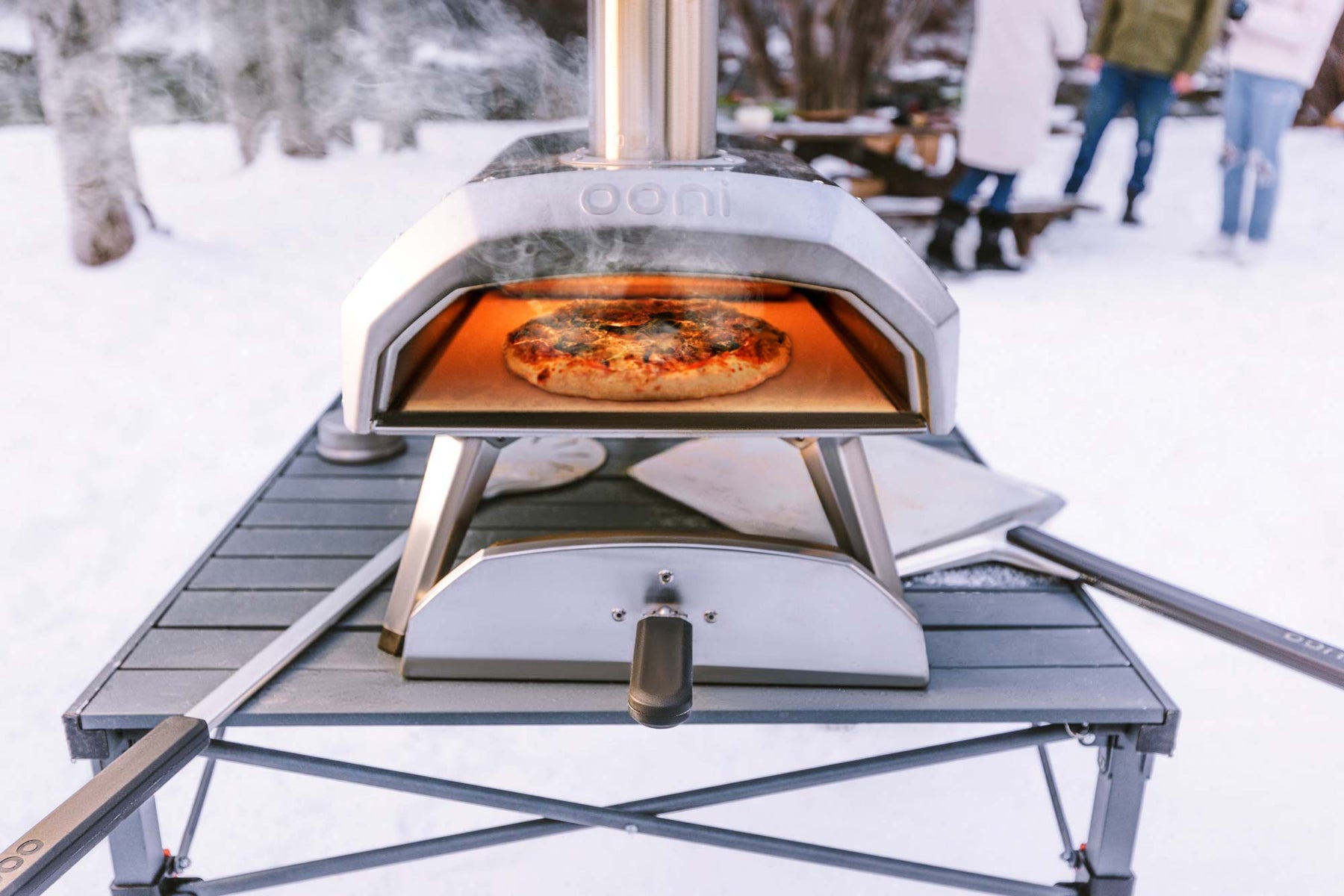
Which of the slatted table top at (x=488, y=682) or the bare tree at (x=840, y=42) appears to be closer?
the slatted table top at (x=488, y=682)

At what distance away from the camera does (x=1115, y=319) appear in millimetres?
4332

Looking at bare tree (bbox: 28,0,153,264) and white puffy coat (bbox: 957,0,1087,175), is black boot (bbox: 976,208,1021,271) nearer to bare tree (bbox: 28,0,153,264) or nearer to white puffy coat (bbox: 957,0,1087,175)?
white puffy coat (bbox: 957,0,1087,175)

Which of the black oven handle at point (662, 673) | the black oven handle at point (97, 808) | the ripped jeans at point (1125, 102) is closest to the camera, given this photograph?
the black oven handle at point (97, 808)

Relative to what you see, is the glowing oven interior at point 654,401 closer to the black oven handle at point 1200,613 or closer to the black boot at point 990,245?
the black oven handle at point 1200,613

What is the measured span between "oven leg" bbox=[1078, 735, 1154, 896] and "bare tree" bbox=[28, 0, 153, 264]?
4.44m

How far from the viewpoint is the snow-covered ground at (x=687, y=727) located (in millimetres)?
1604

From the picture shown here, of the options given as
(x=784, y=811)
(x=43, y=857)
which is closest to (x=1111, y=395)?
(x=784, y=811)

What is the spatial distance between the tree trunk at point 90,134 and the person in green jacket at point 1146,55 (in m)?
4.77

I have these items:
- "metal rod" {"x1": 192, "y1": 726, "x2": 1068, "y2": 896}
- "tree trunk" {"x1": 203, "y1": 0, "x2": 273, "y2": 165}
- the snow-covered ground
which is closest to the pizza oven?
"metal rod" {"x1": 192, "y1": 726, "x2": 1068, "y2": 896}

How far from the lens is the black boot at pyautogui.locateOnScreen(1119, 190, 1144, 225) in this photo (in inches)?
235

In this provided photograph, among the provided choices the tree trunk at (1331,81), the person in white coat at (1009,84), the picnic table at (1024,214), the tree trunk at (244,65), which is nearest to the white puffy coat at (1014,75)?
the person in white coat at (1009,84)

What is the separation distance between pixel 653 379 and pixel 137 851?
2.48 ft

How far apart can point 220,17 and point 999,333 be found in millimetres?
3108

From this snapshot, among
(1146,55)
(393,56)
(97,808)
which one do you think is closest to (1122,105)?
(1146,55)
